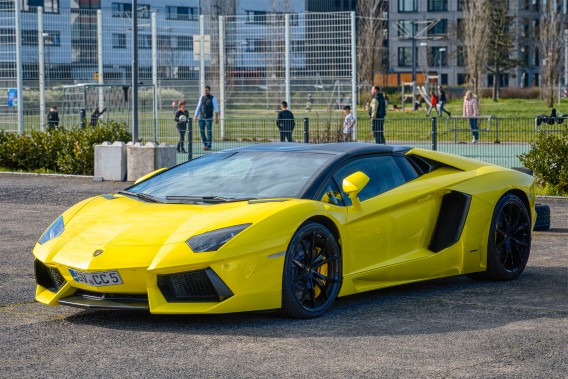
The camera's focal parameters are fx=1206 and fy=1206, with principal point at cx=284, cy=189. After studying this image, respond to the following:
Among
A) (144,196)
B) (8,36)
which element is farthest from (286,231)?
(8,36)

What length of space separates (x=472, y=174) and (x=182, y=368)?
13.1 feet

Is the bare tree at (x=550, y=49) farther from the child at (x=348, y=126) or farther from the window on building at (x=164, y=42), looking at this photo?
the child at (x=348, y=126)

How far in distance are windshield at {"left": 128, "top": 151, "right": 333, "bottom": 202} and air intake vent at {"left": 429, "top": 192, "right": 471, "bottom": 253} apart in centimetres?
A: 110

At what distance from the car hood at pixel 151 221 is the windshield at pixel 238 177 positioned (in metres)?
0.28

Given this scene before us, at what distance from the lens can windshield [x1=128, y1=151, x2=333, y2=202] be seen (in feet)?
27.8

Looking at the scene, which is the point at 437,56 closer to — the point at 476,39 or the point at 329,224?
the point at 476,39

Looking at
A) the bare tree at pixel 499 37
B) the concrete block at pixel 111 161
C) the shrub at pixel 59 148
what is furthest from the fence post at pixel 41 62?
the bare tree at pixel 499 37

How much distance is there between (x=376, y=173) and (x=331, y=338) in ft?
6.59

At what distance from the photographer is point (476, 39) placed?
70812 mm

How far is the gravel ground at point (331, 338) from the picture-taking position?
647 centimetres

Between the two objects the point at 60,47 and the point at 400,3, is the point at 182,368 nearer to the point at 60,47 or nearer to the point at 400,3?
the point at 60,47

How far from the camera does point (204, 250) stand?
24.7 feet

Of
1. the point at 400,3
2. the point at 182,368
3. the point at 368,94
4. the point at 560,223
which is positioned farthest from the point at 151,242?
the point at 400,3

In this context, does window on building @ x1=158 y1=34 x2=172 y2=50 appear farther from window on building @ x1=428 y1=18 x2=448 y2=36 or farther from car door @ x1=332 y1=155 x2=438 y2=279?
window on building @ x1=428 y1=18 x2=448 y2=36
